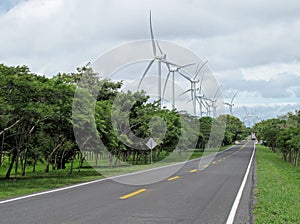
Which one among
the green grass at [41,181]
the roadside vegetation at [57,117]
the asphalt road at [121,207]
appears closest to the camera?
the asphalt road at [121,207]

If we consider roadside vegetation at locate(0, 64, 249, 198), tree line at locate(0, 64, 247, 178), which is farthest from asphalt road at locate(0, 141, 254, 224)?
tree line at locate(0, 64, 247, 178)

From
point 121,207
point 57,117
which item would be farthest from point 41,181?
point 121,207

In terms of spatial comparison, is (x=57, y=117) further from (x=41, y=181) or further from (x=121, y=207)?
(x=121, y=207)

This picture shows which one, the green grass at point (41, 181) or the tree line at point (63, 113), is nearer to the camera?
the green grass at point (41, 181)

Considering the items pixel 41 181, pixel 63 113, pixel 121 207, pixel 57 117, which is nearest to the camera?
pixel 121 207

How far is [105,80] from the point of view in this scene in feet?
119

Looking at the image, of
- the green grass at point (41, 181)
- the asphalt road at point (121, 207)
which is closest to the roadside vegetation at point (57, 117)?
the green grass at point (41, 181)

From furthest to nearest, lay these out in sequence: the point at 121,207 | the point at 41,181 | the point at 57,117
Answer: the point at 41,181, the point at 57,117, the point at 121,207

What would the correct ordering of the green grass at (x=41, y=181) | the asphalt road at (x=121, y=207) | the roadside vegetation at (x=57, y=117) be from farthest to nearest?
the roadside vegetation at (x=57, y=117) < the green grass at (x=41, y=181) < the asphalt road at (x=121, y=207)

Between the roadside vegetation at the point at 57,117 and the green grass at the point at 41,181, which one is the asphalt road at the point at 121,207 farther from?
the roadside vegetation at the point at 57,117

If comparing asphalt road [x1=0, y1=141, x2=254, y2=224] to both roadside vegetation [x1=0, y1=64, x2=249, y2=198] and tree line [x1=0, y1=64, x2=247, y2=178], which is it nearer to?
roadside vegetation [x1=0, y1=64, x2=249, y2=198]

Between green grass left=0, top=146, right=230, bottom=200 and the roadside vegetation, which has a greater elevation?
the roadside vegetation

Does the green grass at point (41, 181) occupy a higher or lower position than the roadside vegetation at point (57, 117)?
lower

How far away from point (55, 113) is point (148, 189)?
17.5 feet
